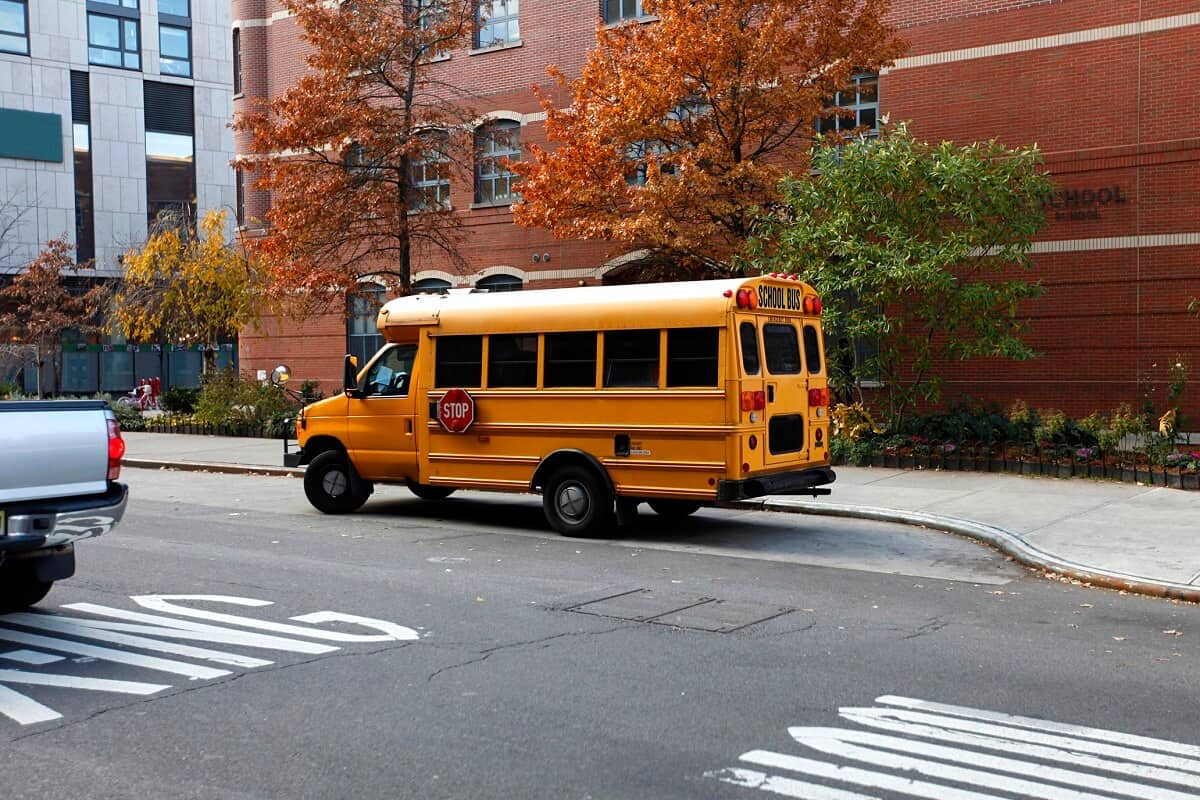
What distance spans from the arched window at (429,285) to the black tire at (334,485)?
15.5 m

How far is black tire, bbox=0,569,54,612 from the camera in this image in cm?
827

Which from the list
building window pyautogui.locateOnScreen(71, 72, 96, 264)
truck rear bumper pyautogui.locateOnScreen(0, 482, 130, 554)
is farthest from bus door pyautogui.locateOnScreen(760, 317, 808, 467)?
building window pyautogui.locateOnScreen(71, 72, 96, 264)

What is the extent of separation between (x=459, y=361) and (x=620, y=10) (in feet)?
52.2

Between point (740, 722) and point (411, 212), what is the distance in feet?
70.2

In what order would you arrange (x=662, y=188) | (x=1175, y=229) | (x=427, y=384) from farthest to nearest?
(x=1175, y=229), (x=662, y=188), (x=427, y=384)

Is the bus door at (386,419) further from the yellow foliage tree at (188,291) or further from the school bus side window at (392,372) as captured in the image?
the yellow foliage tree at (188,291)

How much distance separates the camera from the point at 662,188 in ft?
63.5

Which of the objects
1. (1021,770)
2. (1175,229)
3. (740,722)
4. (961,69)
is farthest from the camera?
(961,69)

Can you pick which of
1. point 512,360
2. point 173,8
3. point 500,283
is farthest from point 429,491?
point 173,8

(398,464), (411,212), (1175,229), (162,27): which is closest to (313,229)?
(411,212)

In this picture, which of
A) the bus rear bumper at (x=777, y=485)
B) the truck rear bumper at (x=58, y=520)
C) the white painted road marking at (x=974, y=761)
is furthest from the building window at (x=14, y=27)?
the white painted road marking at (x=974, y=761)

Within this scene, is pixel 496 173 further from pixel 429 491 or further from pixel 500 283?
pixel 429 491

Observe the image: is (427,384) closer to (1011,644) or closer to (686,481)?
(686,481)

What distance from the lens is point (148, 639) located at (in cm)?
763
